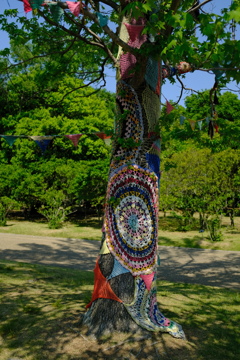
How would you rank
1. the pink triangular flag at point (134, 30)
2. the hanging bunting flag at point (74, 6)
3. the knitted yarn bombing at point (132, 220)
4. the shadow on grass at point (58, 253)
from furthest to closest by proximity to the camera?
the shadow on grass at point (58, 253) → the knitted yarn bombing at point (132, 220) → the pink triangular flag at point (134, 30) → the hanging bunting flag at point (74, 6)

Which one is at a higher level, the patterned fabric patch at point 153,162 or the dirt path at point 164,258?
the patterned fabric patch at point 153,162

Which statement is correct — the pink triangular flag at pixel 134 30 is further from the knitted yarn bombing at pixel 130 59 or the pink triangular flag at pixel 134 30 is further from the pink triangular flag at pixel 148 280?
the pink triangular flag at pixel 148 280

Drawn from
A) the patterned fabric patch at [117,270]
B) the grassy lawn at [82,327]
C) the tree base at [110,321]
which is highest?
the patterned fabric patch at [117,270]

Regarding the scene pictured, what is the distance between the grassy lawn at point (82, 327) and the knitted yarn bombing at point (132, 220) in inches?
34.0

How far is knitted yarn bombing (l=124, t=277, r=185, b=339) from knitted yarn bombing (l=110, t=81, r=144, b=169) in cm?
149

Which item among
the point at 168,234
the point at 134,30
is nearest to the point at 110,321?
the point at 134,30

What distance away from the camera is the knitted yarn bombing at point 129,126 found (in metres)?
4.10

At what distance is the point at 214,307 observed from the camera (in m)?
5.16

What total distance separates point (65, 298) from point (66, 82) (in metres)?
19.3

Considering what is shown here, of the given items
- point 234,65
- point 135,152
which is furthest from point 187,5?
point 135,152

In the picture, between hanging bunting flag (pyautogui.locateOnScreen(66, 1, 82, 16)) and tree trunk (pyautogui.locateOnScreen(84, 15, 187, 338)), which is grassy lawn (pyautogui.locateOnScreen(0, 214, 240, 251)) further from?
hanging bunting flag (pyautogui.locateOnScreen(66, 1, 82, 16))

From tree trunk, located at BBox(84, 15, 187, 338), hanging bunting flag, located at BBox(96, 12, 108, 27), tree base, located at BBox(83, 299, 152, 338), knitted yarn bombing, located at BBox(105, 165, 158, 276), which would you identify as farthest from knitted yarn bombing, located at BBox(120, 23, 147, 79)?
tree base, located at BBox(83, 299, 152, 338)

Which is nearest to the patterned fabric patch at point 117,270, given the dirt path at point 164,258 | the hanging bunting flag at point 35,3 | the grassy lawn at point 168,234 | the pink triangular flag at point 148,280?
the pink triangular flag at point 148,280

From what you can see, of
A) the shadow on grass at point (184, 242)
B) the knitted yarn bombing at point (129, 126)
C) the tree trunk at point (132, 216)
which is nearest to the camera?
the tree trunk at point (132, 216)
